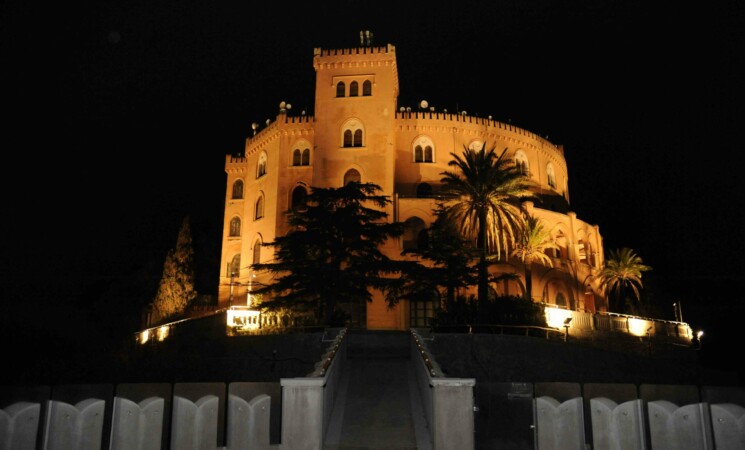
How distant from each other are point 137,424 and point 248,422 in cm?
116

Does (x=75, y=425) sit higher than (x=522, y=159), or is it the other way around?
(x=522, y=159)

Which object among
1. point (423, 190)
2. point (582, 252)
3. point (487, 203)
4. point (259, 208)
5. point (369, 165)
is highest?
point (369, 165)

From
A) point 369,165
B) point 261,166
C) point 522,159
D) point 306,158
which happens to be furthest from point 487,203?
point 261,166

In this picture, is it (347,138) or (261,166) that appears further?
(261,166)

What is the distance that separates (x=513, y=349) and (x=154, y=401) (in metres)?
16.3

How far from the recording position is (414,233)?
115 ft

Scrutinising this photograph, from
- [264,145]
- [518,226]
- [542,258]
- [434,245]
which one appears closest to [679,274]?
[542,258]

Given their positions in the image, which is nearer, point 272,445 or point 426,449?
point 272,445

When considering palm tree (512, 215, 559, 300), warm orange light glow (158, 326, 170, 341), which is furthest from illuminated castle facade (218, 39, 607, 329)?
warm orange light glow (158, 326, 170, 341)

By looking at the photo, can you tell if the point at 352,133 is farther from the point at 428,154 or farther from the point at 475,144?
the point at 475,144

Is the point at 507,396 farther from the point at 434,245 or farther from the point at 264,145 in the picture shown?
the point at 264,145

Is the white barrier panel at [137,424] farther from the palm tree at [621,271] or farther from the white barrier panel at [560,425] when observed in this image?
the palm tree at [621,271]

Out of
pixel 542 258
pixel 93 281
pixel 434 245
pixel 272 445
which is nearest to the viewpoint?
pixel 272 445

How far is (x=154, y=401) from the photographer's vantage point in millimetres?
6504
